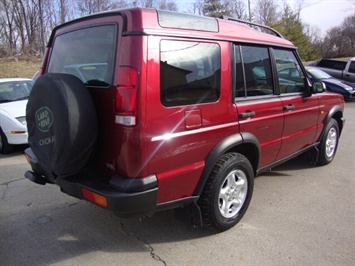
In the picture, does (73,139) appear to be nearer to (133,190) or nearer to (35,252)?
(133,190)

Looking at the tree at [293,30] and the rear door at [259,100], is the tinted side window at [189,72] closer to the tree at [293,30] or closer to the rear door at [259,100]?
the rear door at [259,100]

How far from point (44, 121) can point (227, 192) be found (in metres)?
1.78

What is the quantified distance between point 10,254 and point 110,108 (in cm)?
162

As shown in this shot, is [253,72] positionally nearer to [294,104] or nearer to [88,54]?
[294,104]

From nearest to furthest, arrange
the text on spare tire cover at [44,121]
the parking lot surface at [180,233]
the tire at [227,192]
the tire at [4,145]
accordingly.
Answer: the text on spare tire cover at [44,121], the parking lot surface at [180,233], the tire at [227,192], the tire at [4,145]

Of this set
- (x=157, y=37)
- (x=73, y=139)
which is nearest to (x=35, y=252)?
(x=73, y=139)

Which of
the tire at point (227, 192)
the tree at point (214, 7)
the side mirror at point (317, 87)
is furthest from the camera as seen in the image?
the tree at point (214, 7)

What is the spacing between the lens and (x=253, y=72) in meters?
3.36

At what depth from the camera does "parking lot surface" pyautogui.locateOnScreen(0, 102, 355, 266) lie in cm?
280

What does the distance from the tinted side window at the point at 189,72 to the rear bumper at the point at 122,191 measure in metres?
0.65

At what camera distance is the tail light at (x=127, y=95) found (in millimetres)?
2326

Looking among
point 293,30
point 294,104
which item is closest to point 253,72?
point 294,104

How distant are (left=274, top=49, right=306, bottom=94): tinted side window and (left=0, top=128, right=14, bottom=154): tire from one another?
Result: 5027 millimetres

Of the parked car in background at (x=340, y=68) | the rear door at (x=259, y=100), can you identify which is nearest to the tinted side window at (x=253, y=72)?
the rear door at (x=259, y=100)
